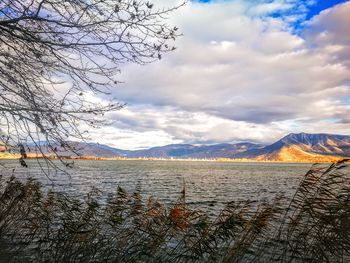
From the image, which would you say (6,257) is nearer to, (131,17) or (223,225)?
(223,225)

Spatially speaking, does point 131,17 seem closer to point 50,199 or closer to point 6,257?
point 6,257

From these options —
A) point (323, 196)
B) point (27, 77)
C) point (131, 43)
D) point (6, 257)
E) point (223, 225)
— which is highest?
point (131, 43)

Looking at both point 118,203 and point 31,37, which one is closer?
point 31,37

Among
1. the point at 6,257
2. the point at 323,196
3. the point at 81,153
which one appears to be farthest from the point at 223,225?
the point at 6,257

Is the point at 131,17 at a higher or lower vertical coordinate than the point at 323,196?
higher

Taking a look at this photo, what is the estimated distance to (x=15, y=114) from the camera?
319 inches

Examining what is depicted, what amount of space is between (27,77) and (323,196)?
34.6 ft

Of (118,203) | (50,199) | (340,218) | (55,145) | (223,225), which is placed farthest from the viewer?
(50,199)

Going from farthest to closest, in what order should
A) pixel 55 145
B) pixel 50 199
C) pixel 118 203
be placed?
pixel 50 199 < pixel 118 203 < pixel 55 145

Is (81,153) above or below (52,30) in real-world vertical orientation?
below

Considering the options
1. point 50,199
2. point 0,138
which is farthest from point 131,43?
point 50,199

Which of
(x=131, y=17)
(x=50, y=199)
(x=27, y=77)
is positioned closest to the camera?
(x=131, y=17)

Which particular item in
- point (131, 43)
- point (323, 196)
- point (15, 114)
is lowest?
point (323, 196)

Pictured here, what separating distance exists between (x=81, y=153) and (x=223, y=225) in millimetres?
6273
